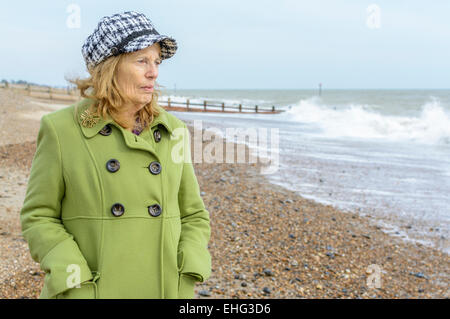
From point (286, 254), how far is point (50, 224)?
4.81 m

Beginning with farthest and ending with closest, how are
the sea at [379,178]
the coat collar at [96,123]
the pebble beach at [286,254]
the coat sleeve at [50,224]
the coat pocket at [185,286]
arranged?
the sea at [379,178] → the pebble beach at [286,254] → the coat pocket at [185,286] → the coat collar at [96,123] → the coat sleeve at [50,224]

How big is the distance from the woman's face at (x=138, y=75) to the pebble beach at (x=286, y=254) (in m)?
3.38

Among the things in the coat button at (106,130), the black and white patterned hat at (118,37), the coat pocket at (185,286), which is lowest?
the coat pocket at (185,286)

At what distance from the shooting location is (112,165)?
1788mm

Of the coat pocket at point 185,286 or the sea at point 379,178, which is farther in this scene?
the sea at point 379,178

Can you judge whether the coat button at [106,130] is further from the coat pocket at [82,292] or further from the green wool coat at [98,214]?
the coat pocket at [82,292]

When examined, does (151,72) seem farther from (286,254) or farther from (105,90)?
(286,254)

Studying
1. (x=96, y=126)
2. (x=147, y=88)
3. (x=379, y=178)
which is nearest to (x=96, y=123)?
(x=96, y=126)

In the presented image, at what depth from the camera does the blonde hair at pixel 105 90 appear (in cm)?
180

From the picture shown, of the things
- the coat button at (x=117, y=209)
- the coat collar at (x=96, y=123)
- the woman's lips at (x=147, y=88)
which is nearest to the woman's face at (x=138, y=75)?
the woman's lips at (x=147, y=88)

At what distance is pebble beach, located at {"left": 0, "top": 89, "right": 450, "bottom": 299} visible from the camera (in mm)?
5176
